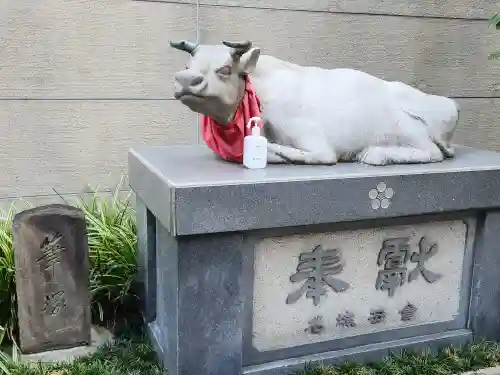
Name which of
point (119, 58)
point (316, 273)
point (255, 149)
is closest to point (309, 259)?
point (316, 273)

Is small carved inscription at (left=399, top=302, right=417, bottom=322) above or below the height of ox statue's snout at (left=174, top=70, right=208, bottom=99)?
below

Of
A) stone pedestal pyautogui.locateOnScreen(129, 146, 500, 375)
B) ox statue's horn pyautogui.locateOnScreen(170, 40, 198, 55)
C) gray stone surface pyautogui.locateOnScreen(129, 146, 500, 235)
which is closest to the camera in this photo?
gray stone surface pyautogui.locateOnScreen(129, 146, 500, 235)

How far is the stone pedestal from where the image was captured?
2568 millimetres

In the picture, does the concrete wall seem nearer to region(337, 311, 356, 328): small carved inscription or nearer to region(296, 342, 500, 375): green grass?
region(337, 311, 356, 328): small carved inscription

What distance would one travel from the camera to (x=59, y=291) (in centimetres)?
309

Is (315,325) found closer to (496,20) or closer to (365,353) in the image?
(365,353)

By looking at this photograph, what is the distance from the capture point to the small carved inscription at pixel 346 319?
3.00m

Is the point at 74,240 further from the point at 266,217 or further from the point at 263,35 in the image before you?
the point at 263,35

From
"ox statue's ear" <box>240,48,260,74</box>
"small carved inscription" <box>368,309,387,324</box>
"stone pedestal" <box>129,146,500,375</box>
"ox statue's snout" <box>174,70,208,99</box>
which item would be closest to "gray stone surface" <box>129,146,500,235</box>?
"stone pedestal" <box>129,146,500,375</box>

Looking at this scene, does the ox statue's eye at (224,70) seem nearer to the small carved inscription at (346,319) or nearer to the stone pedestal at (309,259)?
the stone pedestal at (309,259)

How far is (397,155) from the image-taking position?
305cm

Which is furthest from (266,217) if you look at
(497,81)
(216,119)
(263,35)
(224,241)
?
(497,81)

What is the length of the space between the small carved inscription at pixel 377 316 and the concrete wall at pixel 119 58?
7.41 ft

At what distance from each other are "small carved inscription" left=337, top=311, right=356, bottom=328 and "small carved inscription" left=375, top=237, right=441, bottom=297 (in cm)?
22
